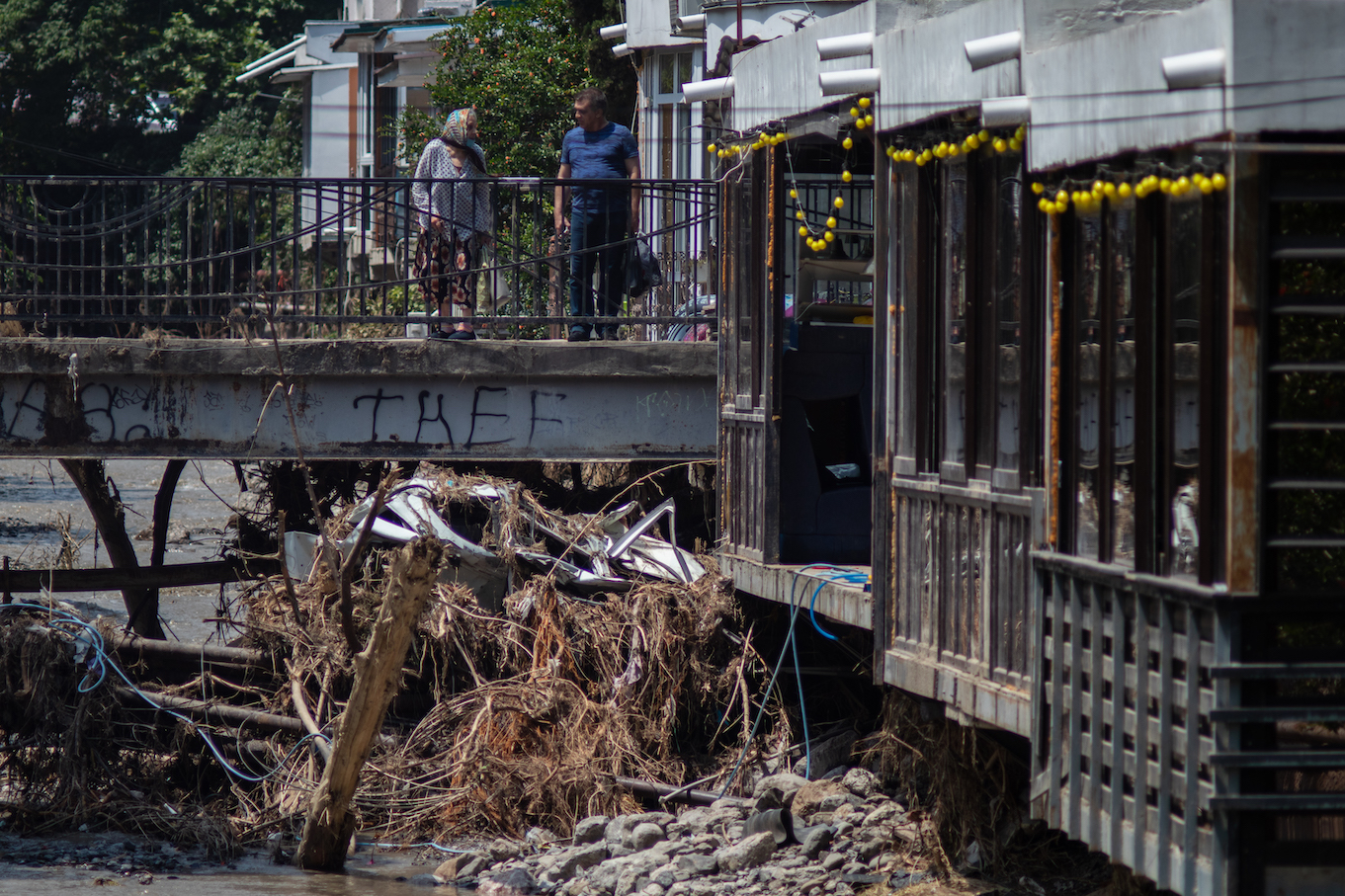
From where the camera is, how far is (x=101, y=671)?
11.0 metres

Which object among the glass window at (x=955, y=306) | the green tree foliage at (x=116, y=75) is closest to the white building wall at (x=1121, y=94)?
the glass window at (x=955, y=306)

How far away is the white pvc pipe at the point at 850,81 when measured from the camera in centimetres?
762

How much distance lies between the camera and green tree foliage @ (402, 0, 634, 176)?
1927 centimetres

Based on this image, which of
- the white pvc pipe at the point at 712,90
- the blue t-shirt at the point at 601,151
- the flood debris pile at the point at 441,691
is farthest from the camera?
the blue t-shirt at the point at 601,151

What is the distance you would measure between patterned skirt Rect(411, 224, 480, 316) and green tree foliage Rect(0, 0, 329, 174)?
28.3 m

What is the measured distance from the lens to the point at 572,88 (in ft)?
64.4

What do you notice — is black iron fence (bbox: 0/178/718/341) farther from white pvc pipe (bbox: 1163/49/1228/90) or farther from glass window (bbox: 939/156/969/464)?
white pvc pipe (bbox: 1163/49/1228/90)

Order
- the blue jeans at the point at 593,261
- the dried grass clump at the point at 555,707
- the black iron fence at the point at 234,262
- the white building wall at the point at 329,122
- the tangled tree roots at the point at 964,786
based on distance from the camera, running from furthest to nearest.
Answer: the white building wall at the point at 329,122 < the blue jeans at the point at 593,261 < the black iron fence at the point at 234,262 < the dried grass clump at the point at 555,707 < the tangled tree roots at the point at 964,786

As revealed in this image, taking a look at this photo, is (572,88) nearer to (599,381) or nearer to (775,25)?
(775,25)

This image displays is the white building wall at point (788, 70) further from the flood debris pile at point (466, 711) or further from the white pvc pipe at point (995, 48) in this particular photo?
the flood debris pile at point (466, 711)

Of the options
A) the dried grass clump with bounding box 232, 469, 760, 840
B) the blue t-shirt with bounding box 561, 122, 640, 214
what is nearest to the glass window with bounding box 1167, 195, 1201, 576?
the dried grass clump with bounding box 232, 469, 760, 840

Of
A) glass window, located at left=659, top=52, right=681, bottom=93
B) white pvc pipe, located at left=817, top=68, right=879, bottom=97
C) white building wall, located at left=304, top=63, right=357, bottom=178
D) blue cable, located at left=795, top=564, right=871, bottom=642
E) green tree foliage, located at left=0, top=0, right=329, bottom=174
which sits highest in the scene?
green tree foliage, located at left=0, top=0, right=329, bottom=174

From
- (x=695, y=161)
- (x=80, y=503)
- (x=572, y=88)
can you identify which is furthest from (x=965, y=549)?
(x=80, y=503)

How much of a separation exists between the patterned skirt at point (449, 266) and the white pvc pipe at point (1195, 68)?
22.3ft
